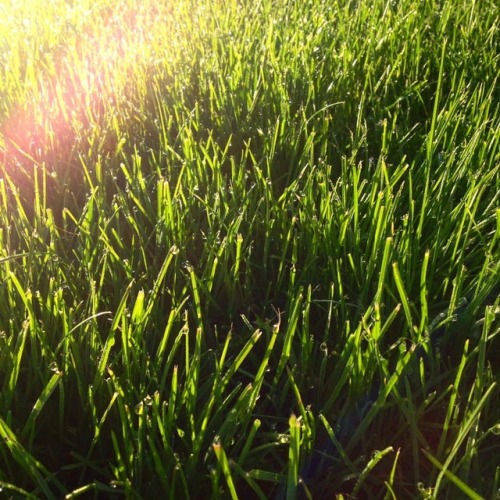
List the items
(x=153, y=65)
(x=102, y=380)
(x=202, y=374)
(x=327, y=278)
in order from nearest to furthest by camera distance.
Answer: (x=102, y=380)
(x=202, y=374)
(x=327, y=278)
(x=153, y=65)

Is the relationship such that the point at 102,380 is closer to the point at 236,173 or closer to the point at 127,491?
the point at 127,491

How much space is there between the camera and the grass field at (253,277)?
2.34ft

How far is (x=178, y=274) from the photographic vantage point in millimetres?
986

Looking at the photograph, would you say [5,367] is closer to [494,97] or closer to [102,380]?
[102,380]

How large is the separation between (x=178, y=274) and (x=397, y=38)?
1142mm

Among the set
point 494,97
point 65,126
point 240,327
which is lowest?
point 240,327

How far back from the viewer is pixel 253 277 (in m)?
1.03

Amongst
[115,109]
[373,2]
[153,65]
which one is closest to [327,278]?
[115,109]

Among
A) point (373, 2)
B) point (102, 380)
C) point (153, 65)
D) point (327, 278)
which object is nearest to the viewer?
point (102, 380)

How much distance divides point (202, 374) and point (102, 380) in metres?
0.16

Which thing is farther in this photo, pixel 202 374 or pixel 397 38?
pixel 397 38

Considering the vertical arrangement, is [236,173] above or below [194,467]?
above

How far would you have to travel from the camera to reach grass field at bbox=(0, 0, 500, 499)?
0.71 m

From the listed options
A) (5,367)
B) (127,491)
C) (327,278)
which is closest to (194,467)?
(127,491)
